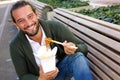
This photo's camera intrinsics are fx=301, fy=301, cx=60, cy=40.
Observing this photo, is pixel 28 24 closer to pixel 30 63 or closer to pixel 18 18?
pixel 18 18

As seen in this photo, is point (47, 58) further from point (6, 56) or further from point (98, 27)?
point (6, 56)

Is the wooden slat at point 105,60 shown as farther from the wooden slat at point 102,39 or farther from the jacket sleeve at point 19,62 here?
the jacket sleeve at point 19,62

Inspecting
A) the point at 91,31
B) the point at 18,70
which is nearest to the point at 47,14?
the point at 91,31

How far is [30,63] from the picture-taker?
3529mm

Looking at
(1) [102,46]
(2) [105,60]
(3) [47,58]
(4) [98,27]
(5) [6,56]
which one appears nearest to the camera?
(3) [47,58]

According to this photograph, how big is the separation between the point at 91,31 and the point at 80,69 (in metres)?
0.76

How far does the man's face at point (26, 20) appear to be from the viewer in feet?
10.6

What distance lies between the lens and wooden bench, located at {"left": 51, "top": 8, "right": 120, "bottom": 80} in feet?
10.4

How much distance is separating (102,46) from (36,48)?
77cm

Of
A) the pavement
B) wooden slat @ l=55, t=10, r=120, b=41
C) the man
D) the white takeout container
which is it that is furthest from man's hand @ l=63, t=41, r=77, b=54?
the pavement

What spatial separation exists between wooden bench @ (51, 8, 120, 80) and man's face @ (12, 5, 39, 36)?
0.80 m

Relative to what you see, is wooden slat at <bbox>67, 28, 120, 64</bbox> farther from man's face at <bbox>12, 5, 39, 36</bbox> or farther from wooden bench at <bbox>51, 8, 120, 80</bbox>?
man's face at <bbox>12, 5, 39, 36</bbox>

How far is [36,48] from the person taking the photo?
3.47 meters

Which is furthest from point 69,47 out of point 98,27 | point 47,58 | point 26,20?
point 98,27
